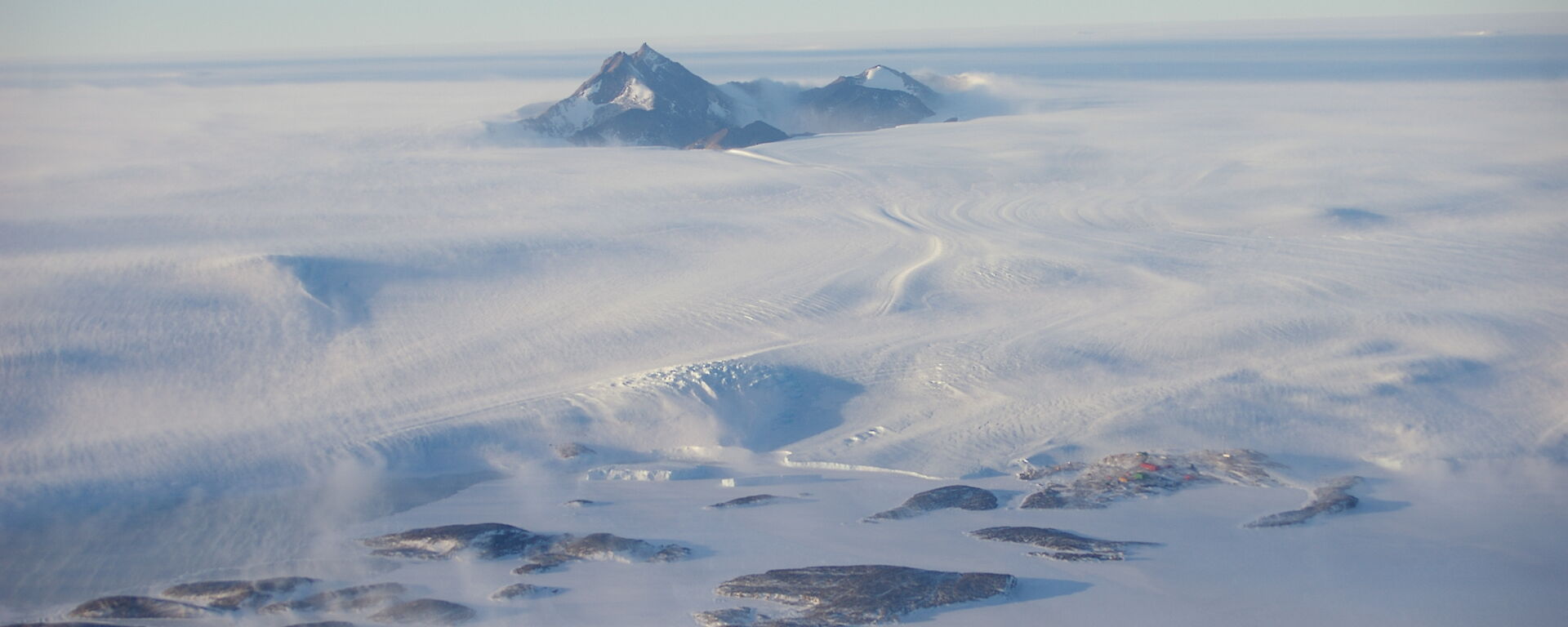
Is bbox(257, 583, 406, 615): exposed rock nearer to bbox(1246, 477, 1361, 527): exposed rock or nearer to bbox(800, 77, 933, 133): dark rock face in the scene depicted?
bbox(1246, 477, 1361, 527): exposed rock

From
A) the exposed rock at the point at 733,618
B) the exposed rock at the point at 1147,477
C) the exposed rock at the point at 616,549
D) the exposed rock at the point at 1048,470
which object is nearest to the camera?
the exposed rock at the point at 733,618

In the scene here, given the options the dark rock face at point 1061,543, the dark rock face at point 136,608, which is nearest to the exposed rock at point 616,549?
the dark rock face at point 1061,543

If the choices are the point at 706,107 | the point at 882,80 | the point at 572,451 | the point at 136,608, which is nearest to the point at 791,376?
the point at 572,451

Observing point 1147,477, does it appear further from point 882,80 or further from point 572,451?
point 882,80

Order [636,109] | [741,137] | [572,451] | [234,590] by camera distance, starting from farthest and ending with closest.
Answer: [636,109] → [741,137] → [572,451] → [234,590]

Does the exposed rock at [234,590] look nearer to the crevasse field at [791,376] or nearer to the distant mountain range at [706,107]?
the crevasse field at [791,376]

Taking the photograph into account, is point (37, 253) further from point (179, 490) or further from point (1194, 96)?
point (1194, 96)

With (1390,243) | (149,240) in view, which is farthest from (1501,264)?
(149,240)
